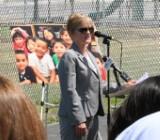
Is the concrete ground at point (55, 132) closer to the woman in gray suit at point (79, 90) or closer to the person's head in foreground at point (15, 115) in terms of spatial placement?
the woman in gray suit at point (79, 90)

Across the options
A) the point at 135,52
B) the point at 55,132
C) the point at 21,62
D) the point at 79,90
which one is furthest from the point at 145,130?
the point at 135,52

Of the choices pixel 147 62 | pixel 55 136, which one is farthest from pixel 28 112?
pixel 147 62

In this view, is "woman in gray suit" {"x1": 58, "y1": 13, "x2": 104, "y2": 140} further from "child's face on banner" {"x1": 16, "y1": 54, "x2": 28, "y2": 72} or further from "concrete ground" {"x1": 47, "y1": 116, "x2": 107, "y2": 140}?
"concrete ground" {"x1": 47, "y1": 116, "x2": 107, "y2": 140}

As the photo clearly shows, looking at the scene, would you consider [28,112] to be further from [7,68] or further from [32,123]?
[7,68]

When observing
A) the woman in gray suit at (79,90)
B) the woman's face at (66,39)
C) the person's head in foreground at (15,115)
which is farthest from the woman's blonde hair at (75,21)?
the person's head in foreground at (15,115)

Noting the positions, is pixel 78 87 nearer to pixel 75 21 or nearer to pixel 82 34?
pixel 82 34

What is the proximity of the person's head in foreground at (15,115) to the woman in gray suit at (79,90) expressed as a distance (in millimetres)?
3086

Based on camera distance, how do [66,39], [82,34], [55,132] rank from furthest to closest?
[55,132] < [66,39] < [82,34]

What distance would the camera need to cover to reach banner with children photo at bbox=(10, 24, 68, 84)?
300 inches

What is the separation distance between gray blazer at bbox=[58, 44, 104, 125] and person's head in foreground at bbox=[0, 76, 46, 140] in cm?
307

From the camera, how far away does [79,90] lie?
5.45 metres

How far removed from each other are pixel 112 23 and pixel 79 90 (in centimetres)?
511

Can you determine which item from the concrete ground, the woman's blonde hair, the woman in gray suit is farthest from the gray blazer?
the concrete ground

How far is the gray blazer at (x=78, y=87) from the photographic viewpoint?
17.6 feet
